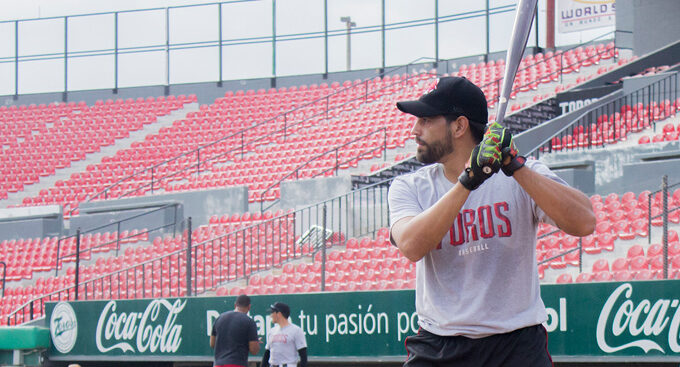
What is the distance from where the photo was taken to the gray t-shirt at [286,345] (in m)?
10.5

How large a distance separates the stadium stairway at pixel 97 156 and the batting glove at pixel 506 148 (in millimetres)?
27760

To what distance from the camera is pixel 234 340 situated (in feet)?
33.1

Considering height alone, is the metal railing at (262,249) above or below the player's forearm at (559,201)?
→ below

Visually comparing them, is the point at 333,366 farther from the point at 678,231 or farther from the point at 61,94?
the point at 61,94

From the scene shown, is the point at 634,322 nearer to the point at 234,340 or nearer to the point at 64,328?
the point at 234,340

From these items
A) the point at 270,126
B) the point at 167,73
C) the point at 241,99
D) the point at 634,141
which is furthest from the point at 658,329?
the point at 167,73

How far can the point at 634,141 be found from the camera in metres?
18.7

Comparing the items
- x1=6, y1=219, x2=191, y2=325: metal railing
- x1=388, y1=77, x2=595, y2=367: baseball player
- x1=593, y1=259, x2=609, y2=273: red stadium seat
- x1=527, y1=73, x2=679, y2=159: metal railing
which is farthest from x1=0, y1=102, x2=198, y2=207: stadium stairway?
x1=388, y1=77, x2=595, y2=367: baseball player

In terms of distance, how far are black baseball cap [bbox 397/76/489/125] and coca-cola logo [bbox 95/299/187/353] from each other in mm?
10345

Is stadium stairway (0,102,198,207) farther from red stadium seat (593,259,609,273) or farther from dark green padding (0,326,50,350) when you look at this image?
red stadium seat (593,259,609,273)

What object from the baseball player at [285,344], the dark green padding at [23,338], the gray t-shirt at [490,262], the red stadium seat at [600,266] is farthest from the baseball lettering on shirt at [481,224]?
the dark green padding at [23,338]

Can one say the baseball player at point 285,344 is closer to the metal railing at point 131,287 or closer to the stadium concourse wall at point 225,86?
the metal railing at point 131,287

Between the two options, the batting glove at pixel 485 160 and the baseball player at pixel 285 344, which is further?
the baseball player at pixel 285 344

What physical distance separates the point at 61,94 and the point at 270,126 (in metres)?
11.7
